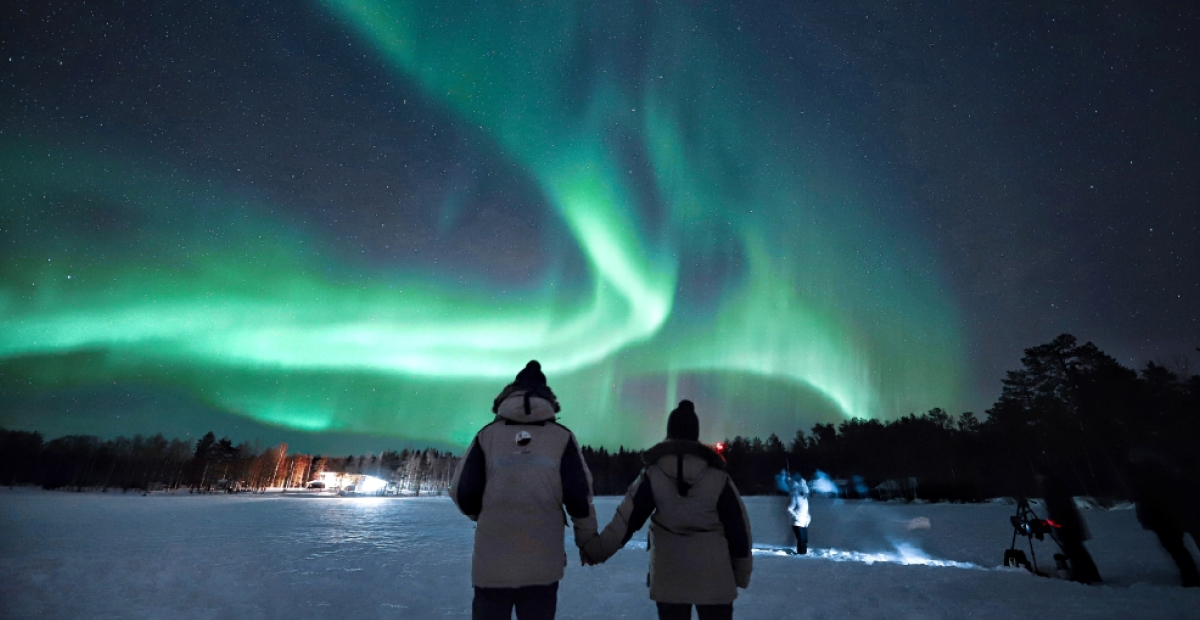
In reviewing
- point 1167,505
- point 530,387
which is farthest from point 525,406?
point 1167,505

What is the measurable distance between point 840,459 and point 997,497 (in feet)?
118

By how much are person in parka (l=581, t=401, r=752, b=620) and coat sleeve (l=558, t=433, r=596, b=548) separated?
0.21 metres

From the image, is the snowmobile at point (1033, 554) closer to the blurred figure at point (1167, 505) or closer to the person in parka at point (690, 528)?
the blurred figure at point (1167, 505)

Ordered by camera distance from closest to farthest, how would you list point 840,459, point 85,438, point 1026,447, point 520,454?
point 520,454, point 1026,447, point 840,459, point 85,438

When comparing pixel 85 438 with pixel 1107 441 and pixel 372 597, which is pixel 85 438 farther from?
pixel 1107 441

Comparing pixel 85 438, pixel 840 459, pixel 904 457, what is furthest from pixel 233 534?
pixel 85 438

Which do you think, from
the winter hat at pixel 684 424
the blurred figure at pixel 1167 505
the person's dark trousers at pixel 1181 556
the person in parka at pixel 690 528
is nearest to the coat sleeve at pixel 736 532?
the person in parka at pixel 690 528

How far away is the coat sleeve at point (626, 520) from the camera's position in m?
3.87

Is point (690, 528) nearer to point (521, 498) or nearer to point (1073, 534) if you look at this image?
point (521, 498)

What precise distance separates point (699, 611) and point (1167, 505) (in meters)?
10.3

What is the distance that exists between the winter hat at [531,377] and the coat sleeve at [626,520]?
1.02 metres

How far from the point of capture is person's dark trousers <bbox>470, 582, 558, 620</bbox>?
11.2 feet

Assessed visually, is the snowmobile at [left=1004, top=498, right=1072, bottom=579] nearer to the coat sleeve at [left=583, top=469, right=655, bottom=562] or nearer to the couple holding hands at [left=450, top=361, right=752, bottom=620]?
the couple holding hands at [left=450, top=361, right=752, bottom=620]

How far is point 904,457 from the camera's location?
80688mm
